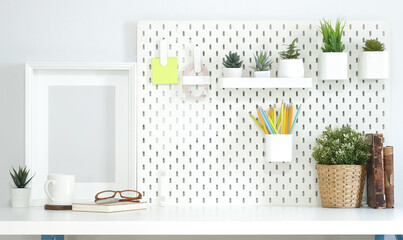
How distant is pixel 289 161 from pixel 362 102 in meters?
0.39

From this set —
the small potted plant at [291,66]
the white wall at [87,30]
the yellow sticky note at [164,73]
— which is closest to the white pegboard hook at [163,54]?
the yellow sticky note at [164,73]

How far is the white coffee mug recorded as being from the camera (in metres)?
2.09

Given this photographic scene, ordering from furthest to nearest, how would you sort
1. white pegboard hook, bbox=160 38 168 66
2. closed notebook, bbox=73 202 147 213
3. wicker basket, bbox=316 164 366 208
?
white pegboard hook, bbox=160 38 168 66 < wicker basket, bbox=316 164 366 208 < closed notebook, bbox=73 202 147 213

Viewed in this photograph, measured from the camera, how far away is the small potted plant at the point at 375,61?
219 cm

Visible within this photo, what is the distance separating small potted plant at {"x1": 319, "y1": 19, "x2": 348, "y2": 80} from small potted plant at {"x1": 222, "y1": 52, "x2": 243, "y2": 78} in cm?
32

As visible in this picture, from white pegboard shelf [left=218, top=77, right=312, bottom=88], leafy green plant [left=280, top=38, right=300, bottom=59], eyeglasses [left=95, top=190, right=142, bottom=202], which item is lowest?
eyeglasses [left=95, top=190, right=142, bottom=202]

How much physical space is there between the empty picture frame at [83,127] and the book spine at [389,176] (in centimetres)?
99

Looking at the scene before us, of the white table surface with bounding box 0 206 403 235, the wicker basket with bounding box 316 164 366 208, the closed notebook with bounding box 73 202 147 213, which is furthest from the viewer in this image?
the wicker basket with bounding box 316 164 366 208

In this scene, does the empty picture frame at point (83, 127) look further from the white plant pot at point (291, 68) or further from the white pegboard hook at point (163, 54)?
the white plant pot at point (291, 68)

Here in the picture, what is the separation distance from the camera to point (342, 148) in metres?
2.11

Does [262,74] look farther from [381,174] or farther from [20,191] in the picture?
[20,191]

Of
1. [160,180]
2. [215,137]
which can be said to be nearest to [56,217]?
[160,180]

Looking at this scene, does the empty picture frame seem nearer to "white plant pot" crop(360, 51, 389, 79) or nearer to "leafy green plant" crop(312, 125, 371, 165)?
"leafy green plant" crop(312, 125, 371, 165)

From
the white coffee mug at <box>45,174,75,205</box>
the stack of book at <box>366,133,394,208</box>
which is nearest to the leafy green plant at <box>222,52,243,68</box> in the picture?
the stack of book at <box>366,133,394,208</box>
